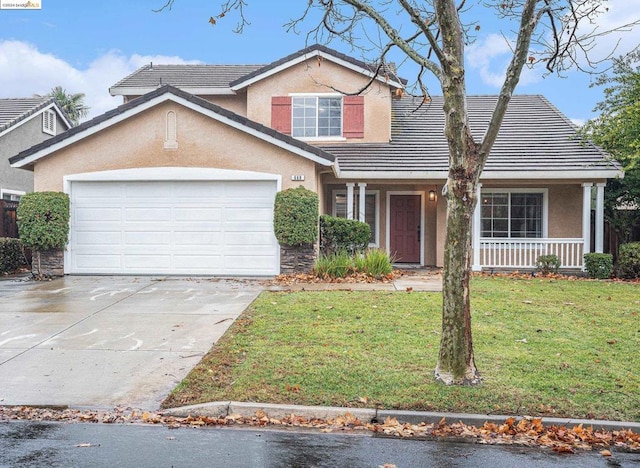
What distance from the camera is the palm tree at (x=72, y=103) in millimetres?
39719

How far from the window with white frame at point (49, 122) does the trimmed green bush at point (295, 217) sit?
15.3 metres

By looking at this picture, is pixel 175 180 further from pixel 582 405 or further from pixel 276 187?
pixel 582 405

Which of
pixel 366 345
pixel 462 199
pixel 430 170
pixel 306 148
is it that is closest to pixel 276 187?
pixel 306 148

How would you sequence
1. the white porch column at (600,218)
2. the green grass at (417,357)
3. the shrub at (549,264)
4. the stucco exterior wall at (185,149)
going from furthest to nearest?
1. the white porch column at (600,218)
2. the shrub at (549,264)
3. the stucco exterior wall at (185,149)
4. the green grass at (417,357)

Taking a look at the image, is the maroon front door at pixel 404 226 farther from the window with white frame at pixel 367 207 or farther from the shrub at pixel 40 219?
the shrub at pixel 40 219

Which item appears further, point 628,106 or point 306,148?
point 628,106

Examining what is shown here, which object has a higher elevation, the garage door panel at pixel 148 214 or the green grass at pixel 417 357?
the garage door panel at pixel 148 214

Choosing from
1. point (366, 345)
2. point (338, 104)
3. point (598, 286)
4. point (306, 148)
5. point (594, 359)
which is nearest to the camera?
point (594, 359)

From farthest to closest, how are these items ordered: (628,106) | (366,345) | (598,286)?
(628,106) < (598,286) < (366,345)

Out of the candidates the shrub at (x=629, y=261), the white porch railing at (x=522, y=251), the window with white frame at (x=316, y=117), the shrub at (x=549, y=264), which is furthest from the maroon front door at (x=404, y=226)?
the shrub at (x=629, y=261)

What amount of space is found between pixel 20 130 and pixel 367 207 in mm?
14323

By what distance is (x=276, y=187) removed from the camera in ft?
45.6

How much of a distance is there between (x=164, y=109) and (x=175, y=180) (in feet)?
5.80

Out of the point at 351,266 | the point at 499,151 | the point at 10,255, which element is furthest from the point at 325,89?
the point at 10,255
